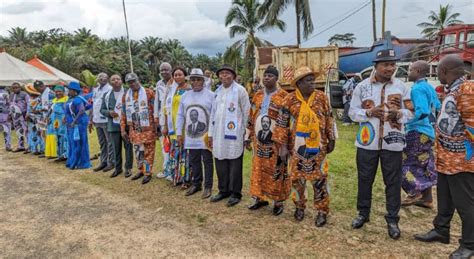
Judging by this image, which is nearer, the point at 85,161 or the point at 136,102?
the point at 136,102

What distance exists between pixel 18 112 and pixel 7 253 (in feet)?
20.8

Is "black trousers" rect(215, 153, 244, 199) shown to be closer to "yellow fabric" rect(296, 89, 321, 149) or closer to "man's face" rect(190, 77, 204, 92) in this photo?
"man's face" rect(190, 77, 204, 92)

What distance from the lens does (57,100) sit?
7184mm

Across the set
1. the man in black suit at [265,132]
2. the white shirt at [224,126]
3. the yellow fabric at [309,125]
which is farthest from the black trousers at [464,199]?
the white shirt at [224,126]

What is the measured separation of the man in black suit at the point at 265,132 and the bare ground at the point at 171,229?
887 mm

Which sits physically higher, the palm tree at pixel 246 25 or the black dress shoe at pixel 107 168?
the palm tree at pixel 246 25

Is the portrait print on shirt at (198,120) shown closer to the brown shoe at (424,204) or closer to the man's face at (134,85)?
the man's face at (134,85)

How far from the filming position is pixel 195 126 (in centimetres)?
481

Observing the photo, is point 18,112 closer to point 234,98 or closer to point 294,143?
point 234,98

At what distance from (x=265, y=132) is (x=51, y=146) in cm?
567

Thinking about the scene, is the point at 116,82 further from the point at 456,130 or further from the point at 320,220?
the point at 456,130

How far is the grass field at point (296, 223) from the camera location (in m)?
3.23

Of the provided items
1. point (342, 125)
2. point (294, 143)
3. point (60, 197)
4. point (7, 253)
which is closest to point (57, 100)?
point (60, 197)

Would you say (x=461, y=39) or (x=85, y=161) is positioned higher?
(x=461, y=39)
